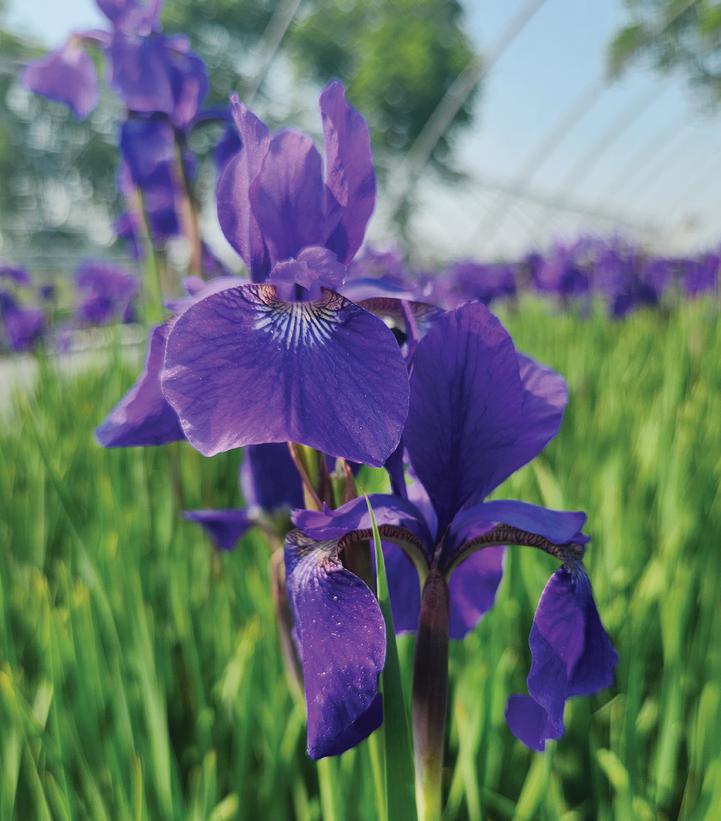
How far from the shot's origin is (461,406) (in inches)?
19.5

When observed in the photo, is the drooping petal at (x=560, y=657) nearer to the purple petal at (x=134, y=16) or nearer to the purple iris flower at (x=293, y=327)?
the purple iris flower at (x=293, y=327)

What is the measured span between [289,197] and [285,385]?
15 cm

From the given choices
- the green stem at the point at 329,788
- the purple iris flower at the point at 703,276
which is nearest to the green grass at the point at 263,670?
the green stem at the point at 329,788

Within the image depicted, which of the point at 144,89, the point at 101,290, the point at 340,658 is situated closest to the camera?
the point at 340,658

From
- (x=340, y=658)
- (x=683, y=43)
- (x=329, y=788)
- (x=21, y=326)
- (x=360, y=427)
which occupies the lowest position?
(x=21, y=326)

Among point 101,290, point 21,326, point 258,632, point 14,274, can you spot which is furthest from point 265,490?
point 101,290

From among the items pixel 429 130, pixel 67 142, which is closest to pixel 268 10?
pixel 429 130

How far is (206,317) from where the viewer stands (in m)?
0.43

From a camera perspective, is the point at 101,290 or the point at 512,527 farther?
the point at 101,290

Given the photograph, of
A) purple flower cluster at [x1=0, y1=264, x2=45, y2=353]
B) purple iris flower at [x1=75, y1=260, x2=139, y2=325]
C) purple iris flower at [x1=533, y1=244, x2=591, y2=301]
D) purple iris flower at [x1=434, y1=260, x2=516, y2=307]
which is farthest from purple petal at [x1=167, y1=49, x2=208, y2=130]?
purple iris flower at [x1=533, y1=244, x2=591, y2=301]

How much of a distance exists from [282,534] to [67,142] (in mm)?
9794

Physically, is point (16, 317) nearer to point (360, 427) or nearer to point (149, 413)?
point (149, 413)

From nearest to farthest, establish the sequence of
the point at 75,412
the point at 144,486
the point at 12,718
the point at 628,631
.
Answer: the point at 12,718 → the point at 628,631 → the point at 144,486 → the point at 75,412

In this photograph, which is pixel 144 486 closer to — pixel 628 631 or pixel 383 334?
pixel 628 631
